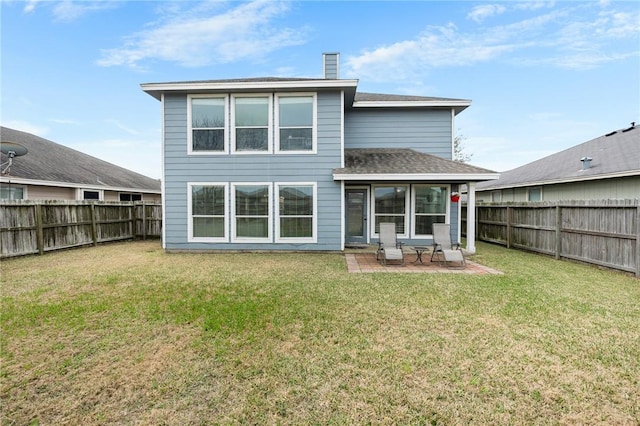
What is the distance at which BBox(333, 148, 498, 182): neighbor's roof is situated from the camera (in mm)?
8719

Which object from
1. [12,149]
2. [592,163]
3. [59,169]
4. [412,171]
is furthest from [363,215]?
[59,169]

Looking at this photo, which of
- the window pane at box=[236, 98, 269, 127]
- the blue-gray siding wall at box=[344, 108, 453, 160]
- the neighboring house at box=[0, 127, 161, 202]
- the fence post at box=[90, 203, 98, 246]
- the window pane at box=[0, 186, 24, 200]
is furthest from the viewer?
the neighboring house at box=[0, 127, 161, 202]

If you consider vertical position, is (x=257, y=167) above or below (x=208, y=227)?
above

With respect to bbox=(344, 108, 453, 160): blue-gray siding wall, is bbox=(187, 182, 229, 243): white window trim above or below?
below

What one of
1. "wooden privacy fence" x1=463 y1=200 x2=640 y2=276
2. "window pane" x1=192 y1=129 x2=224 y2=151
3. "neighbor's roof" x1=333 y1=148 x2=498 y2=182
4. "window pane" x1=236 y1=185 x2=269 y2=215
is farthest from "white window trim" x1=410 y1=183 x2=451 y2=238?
"window pane" x1=192 y1=129 x2=224 y2=151

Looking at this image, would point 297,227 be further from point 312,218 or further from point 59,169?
point 59,169

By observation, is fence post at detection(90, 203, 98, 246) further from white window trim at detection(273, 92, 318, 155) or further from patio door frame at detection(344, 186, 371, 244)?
patio door frame at detection(344, 186, 371, 244)

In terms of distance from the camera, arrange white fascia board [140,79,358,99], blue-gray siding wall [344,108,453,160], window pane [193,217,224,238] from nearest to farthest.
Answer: white fascia board [140,79,358,99]
window pane [193,217,224,238]
blue-gray siding wall [344,108,453,160]

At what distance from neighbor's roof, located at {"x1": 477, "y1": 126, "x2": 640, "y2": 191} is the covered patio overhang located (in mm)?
5377

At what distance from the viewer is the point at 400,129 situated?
36.3 ft

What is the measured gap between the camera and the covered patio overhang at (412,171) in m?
8.73

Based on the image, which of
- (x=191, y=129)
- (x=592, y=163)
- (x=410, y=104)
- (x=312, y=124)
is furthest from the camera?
(x=592, y=163)

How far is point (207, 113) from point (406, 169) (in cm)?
643

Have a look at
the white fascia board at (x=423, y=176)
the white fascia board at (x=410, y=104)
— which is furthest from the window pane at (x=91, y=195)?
the white fascia board at (x=410, y=104)
